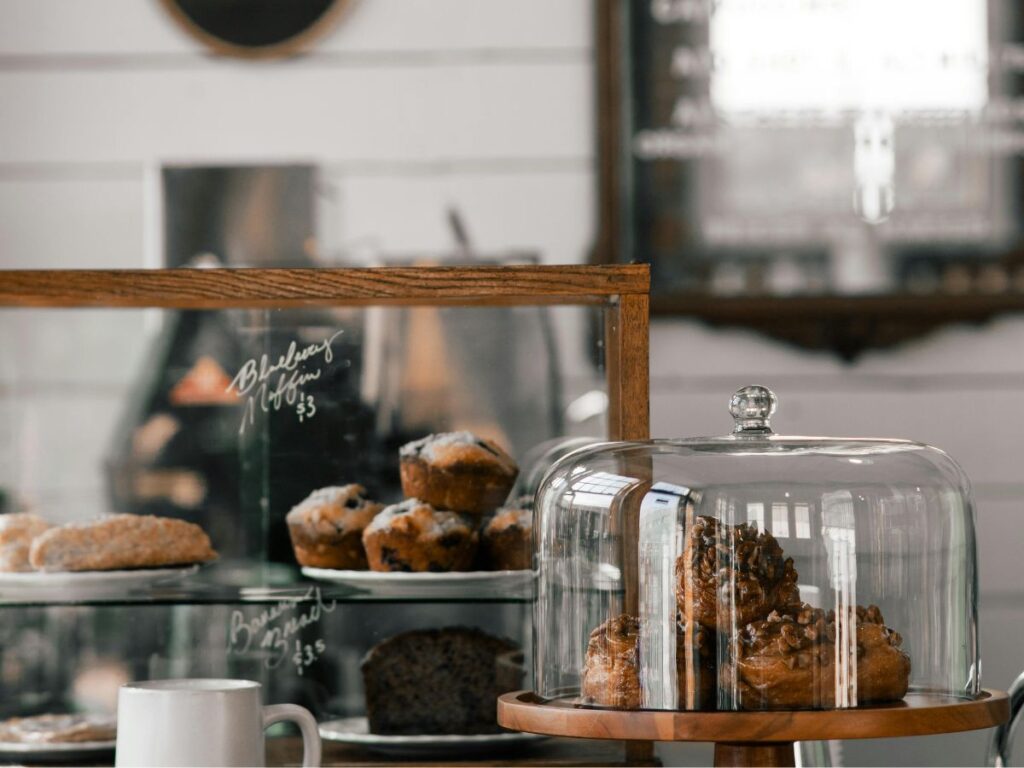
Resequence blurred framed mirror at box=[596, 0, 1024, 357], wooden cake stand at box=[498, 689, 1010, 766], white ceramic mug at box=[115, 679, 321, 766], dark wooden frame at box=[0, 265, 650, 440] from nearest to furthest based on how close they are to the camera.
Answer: wooden cake stand at box=[498, 689, 1010, 766] < white ceramic mug at box=[115, 679, 321, 766] < dark wooden frame at box=[0, 265, 650, 440] < blurred framed mirror at box=[596, 0, 1024, 357]

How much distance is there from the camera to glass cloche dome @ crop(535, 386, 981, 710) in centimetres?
79

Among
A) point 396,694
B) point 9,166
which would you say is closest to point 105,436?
point 396,694

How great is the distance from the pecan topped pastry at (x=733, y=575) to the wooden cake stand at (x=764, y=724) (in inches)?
2.6

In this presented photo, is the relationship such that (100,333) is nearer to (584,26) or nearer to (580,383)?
(580,383)

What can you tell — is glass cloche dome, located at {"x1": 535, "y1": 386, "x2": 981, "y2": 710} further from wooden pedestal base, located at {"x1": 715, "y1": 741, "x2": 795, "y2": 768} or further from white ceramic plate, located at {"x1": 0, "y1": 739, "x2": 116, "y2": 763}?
white ceramic plate, located at {"x1": 0, "y1": 739, "x2": 116, "y2": 763}

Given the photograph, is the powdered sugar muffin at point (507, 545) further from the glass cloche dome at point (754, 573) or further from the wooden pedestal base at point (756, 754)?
the wooden pedestal base at point (756, 754)

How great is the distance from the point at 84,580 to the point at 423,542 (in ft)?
0.85

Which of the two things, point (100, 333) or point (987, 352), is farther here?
point (987, 352)

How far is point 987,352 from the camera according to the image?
155cm

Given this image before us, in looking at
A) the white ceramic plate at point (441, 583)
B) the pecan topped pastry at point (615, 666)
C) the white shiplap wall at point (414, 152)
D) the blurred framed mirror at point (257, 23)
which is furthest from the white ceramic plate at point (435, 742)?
the blurred framed mirror at point (257, 23)

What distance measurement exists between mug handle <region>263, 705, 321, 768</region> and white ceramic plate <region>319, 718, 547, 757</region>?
0.40 ft

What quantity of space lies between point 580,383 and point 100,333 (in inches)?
14.8

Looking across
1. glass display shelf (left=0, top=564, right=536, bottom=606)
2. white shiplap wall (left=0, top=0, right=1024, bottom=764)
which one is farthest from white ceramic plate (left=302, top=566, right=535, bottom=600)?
white shiplap wall (left=0, top=0, right=1024, bottom=764)

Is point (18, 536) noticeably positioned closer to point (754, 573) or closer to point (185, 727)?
point (185, 727)
